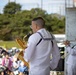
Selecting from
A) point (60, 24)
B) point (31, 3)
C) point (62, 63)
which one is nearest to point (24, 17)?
point (31, 3)

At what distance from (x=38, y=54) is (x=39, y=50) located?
38 mm

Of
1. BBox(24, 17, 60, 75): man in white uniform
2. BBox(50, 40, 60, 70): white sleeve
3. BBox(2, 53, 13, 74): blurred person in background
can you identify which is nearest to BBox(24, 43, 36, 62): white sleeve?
BBox(24, 17, 60, 75): man in white uniform

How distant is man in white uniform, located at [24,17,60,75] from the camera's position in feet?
8.89

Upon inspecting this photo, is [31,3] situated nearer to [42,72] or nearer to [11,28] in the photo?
[11,28]

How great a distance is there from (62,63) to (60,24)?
75.2 feet

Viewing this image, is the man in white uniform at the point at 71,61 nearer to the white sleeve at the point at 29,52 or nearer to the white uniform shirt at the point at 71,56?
the white uniform shirt at the point at 71,56

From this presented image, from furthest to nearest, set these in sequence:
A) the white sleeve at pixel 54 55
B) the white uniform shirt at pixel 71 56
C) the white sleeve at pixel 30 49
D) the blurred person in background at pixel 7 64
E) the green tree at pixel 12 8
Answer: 1. the green tree at pixel 12 8
2. the blurred person in background at pixel 7 64
3. the white uniform shirt at pixel 71 56
4. the white sleeve at pixel 54 55
5. the white sleeve at pixel 30 49

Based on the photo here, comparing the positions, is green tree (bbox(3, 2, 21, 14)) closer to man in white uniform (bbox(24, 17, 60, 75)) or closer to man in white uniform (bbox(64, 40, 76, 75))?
man in white uniform (bbox(64, 40, 76, 75))

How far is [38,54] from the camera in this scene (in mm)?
2750

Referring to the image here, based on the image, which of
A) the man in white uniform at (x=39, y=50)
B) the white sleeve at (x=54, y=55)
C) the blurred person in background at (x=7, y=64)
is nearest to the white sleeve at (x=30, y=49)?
the man in white uniform at (x=39, y=50)

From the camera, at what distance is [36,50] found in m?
2.74

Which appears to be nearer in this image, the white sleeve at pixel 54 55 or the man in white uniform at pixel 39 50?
the man in white uniform at pixel 39 50

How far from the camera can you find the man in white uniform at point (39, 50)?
271 centimetres

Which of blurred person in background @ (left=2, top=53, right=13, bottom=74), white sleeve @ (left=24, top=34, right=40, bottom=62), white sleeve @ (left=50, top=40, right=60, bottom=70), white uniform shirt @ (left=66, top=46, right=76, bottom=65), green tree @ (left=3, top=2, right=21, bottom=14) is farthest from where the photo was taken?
green tree @ (left=3, top=2, right=21, bottom=14)
